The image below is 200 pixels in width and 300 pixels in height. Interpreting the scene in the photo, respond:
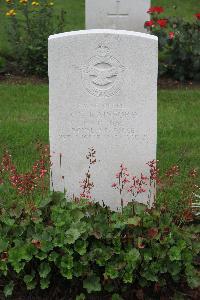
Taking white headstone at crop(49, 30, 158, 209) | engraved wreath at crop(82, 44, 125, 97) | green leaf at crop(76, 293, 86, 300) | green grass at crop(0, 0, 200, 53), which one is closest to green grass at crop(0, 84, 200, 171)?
white headstone at crop(49, 30, 158, 209)

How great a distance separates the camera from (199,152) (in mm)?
7395

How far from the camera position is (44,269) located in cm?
451

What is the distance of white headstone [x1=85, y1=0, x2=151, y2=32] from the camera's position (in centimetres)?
1050

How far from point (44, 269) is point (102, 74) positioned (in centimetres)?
145

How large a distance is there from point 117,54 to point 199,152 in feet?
8.45

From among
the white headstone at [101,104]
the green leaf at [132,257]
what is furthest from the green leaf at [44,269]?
the white headstone at [101,104]

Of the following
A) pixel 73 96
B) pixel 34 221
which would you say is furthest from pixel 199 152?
pixel 34 221

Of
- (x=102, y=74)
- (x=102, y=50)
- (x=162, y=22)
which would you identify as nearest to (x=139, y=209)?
(x=102, y=74)

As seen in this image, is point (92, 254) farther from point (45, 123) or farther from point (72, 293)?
point (45, 123)

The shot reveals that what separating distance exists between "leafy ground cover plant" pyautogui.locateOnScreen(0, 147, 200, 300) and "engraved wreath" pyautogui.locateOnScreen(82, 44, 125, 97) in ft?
2.74

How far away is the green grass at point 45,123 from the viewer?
7233 mm

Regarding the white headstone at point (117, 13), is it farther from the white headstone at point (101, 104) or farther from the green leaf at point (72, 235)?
the green leaf at point (72, 235)

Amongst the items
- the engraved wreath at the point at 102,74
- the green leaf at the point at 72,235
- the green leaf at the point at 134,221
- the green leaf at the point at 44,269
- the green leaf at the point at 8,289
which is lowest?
the green leaf at the point at 8,289

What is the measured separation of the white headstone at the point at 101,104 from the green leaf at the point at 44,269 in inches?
37.7
